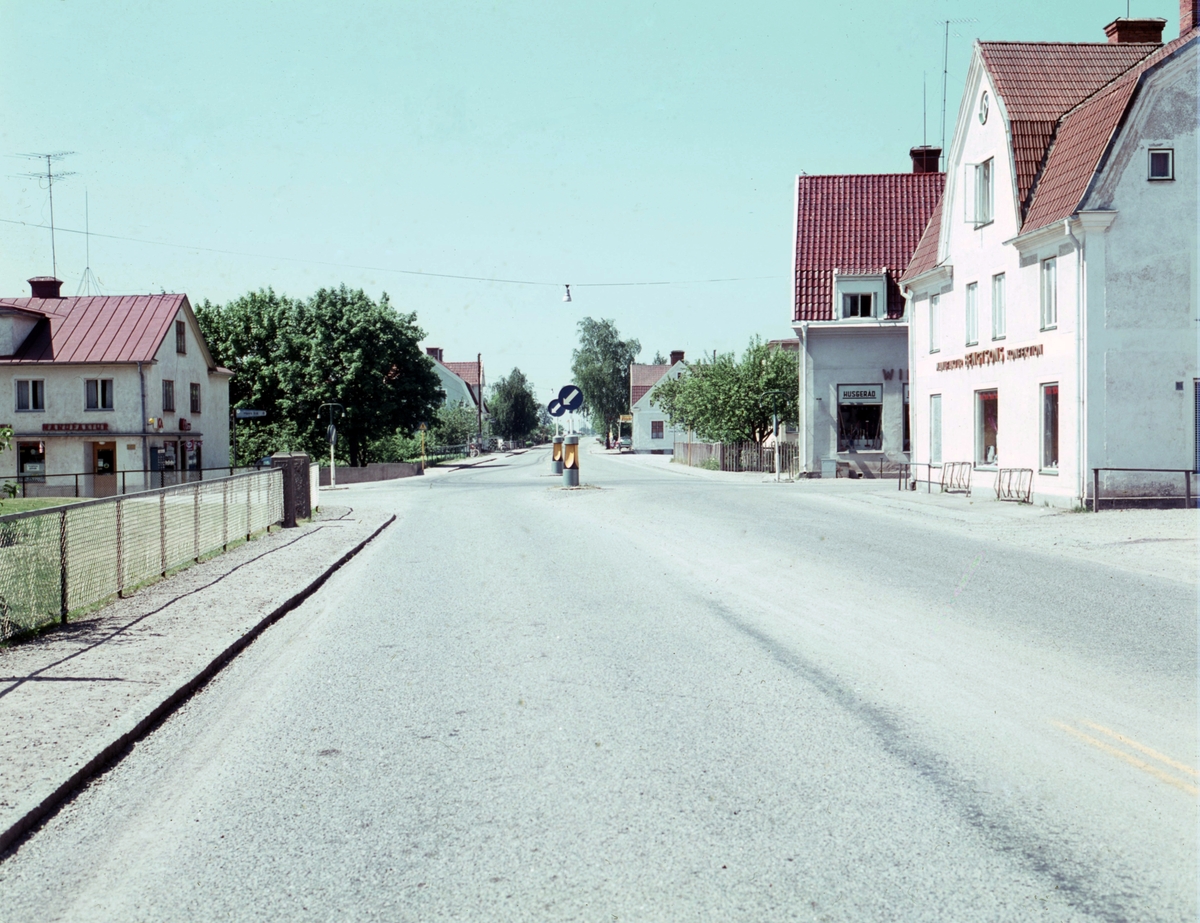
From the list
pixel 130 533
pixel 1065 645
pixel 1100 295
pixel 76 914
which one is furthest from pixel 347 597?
pixel 1100 295

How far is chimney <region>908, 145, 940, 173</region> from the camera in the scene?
44.2 m

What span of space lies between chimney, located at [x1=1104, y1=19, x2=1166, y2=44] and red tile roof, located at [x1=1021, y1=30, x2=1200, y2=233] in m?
5.45

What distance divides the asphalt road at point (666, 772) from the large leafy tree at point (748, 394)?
129 ft

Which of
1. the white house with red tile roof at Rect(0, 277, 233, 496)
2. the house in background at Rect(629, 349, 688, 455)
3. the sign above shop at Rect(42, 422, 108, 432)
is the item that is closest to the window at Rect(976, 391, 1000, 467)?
the white house with red tile roof at Rect(0, 277, 233, 496)

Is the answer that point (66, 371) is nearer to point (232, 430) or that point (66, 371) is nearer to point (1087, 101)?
point (232, 430)

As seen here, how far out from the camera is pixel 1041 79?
27078mm

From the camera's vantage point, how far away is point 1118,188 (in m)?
22.4

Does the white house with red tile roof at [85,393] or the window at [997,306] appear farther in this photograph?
the white house with red tile roof at [85,393]

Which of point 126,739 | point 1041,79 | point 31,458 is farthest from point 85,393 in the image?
point 126,739

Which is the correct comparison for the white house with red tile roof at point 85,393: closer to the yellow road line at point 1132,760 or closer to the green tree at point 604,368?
the yellow road line at point 1132,760

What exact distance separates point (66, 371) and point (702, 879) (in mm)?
47456

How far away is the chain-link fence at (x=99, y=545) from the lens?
8.52m

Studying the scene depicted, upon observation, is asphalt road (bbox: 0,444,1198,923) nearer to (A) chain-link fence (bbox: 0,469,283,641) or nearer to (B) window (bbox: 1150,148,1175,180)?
(A) chain-link fence (bbox: 0,469,283,641)

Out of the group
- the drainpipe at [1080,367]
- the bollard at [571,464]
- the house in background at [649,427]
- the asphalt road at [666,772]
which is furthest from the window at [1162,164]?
the house in background at [649,427]
